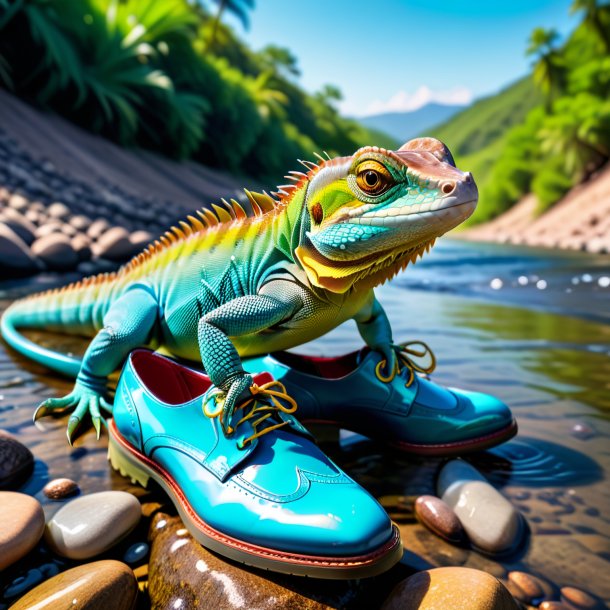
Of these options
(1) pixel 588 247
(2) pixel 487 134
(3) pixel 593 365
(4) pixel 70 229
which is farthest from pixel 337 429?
(2) pixel 487 134

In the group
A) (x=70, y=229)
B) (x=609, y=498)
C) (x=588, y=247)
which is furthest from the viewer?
(x=588, y=247)

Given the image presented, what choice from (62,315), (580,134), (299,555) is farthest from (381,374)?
(580,134)

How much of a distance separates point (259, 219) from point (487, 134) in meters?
120

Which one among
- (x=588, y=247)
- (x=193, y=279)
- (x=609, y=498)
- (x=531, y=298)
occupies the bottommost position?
(x=609, y=498)

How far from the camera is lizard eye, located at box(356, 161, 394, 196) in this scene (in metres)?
1.61

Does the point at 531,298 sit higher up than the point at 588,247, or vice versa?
the point at 588,247

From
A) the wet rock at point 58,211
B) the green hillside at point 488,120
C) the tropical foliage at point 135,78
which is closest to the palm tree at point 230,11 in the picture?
the tropical foliage at point 135,78

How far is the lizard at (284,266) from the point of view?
1.59 meters

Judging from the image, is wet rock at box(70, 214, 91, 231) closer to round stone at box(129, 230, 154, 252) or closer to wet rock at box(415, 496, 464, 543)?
round stone at box(129, 230, 154, 252)

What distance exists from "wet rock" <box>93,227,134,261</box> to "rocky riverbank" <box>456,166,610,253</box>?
46.4 ft

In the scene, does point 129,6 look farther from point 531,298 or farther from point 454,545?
point 454,545

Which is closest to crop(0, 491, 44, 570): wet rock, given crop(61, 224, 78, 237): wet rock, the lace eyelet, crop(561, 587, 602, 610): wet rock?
the lace eyelet

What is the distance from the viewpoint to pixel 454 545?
1626mm

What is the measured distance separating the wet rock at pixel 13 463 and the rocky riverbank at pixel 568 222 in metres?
17.5
